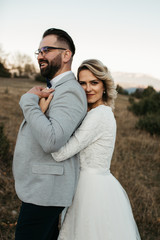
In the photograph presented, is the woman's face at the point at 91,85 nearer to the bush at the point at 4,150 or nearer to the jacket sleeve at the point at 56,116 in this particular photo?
the jacket sleeve at the point at 56,116

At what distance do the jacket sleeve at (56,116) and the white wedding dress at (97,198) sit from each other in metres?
0.28

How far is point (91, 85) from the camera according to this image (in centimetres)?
237

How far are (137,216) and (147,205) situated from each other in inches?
19.3

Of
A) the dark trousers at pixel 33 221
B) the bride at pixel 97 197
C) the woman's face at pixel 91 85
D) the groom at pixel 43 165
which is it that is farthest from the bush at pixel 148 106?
the dark trousers at pixel 33 221

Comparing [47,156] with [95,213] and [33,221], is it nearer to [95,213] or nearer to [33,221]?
[33,221]

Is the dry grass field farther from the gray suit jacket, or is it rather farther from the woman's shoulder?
the woman's shoulder

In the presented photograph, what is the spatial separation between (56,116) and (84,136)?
0.39 m

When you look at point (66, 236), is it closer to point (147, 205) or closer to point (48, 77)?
point (48, 77)

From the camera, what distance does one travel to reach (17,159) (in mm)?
1735

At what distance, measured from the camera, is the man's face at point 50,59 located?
1878 millimetres

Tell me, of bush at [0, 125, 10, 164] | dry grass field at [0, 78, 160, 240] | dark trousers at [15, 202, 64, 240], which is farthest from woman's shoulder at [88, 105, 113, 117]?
bush at [0, 125, 10, 164]

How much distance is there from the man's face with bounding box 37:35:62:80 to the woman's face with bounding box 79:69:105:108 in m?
0.51

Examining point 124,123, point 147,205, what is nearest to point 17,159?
point 147,205

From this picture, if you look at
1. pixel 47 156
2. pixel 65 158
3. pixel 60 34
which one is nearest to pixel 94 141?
pixel 65 158
